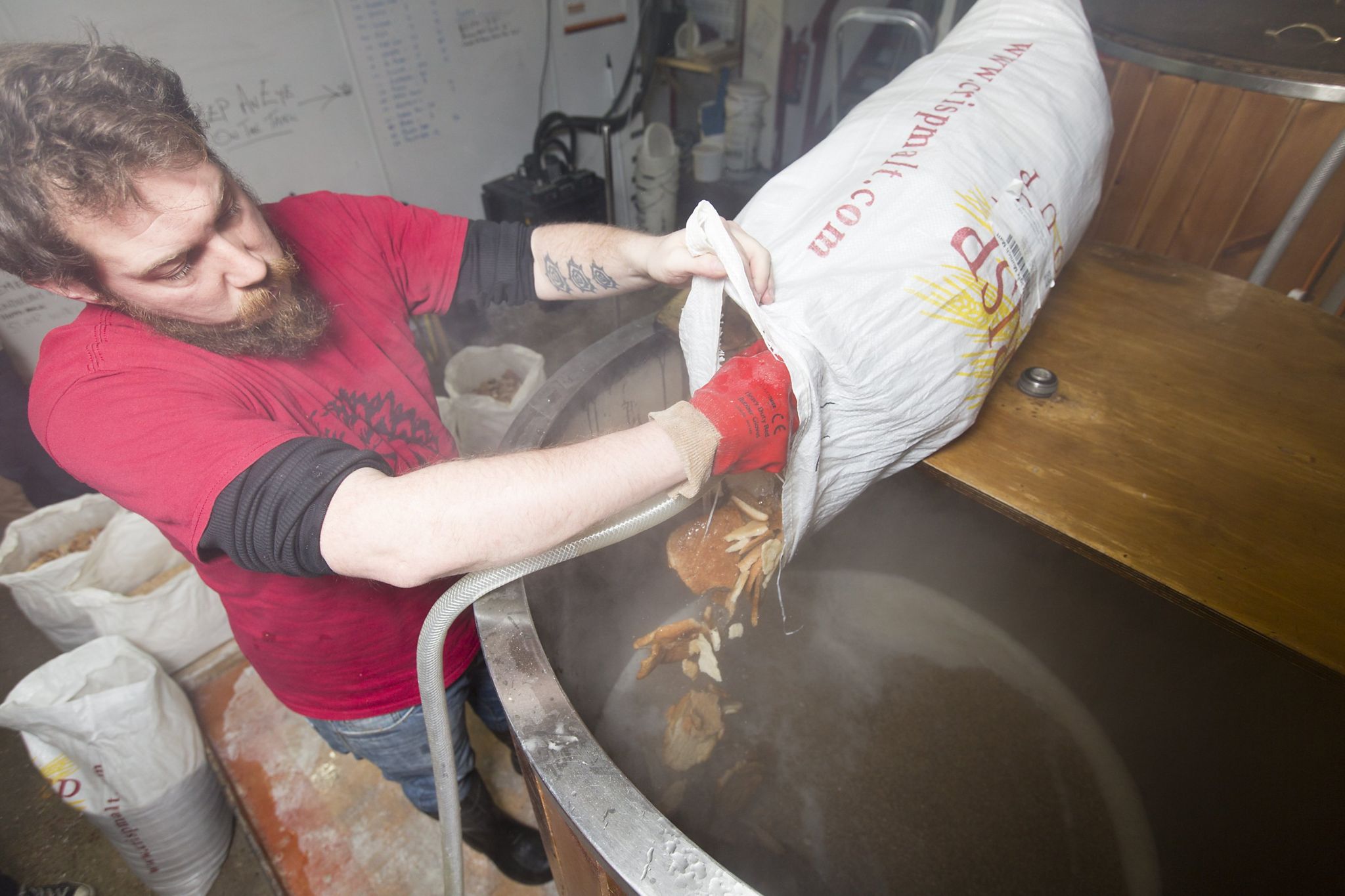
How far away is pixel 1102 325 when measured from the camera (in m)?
1.43

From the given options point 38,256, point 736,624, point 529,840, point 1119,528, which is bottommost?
point 529,840

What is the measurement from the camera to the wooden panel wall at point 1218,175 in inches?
70.9

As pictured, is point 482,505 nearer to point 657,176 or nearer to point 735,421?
point 735,421

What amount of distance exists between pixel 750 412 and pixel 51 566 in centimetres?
203

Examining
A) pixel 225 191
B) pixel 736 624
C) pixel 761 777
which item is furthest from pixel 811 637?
pixel 225 191

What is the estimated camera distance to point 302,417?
979 mm

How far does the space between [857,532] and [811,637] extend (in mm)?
309

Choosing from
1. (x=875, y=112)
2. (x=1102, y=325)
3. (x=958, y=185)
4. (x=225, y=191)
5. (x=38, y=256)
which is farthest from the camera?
(x=1102, y=325)

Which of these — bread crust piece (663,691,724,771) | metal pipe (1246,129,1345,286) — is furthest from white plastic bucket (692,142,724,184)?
bread crust piece (663,691,724,771)

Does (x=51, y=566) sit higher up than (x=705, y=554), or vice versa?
(x=705, y=554)

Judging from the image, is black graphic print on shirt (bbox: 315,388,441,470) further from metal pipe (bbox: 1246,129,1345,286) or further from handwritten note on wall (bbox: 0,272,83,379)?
metal pipe (bbox: 1246,129,1345,286)

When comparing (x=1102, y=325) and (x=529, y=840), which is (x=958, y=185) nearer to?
(x=1102, y=325)

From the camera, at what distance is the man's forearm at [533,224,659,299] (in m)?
1.17

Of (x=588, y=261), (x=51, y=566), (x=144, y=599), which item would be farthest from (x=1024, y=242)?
(x=51, y=566)
